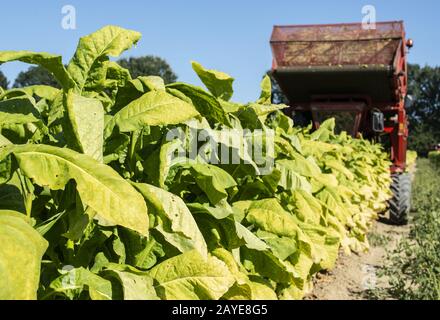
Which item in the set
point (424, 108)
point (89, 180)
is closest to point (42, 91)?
point (89, 180)

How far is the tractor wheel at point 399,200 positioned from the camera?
10148mm

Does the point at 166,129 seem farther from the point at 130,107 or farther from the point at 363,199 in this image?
the point at 363,199

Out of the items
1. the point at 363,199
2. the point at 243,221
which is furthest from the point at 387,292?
the point at 243,221

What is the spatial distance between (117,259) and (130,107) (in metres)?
0.49

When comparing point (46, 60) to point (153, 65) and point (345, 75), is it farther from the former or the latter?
point (153, 65)

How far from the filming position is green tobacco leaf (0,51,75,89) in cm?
179

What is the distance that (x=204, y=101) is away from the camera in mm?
2240

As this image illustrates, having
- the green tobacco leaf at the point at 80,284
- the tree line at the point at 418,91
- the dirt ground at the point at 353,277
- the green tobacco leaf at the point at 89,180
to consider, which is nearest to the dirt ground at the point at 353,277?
the dirt ground at the point at 353,277

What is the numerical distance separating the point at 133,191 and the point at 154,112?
49 cm

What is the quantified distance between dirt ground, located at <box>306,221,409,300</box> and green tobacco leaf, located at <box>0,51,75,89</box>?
15.0 feet

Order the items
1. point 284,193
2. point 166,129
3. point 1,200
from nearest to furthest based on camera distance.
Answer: point 1,200 < point 166,129 < point 284,193

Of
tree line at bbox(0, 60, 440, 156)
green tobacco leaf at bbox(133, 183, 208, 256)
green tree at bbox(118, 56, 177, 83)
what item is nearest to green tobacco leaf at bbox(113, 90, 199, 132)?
green tobacco leaf at bbox(133, 183, 208, 256)

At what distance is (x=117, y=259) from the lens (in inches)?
76.1

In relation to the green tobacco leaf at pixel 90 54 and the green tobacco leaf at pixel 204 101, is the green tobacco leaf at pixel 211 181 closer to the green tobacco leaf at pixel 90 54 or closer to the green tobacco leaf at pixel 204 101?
the green tobacco leaf at pixel 204 101
